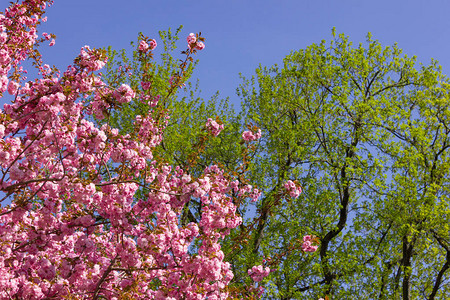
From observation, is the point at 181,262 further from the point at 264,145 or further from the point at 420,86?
the point at 420,86

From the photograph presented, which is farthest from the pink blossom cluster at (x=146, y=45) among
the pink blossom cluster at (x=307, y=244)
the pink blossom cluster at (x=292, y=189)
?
the pink blossom cluster at (x=307, y=244)

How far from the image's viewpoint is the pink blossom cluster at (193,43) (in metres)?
7.84

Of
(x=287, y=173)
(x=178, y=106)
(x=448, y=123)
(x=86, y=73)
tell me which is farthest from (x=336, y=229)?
(x=86, y=73)

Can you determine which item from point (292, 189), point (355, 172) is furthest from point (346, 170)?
point (292, 189)

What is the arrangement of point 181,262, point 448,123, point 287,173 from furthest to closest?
point 287,173 → point 448,123 → point 181,262

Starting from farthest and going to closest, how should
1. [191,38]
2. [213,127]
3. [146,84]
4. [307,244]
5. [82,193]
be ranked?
[307,244] → [213,127] → [146,84] → [191,38] → [82,193]

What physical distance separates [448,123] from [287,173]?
23.0 ft

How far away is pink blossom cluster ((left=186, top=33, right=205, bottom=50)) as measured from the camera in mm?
7836

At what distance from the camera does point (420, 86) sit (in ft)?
64.2

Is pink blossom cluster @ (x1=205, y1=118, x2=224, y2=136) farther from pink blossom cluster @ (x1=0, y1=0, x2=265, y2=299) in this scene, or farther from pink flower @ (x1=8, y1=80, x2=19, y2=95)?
pink flower @ (x1=8, y1=80, x2=19, y2=95)

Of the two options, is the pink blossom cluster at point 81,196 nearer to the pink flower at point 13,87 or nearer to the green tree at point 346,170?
the pink flower at point 13,87

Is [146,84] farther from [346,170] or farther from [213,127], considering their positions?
[346,170]

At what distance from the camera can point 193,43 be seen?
25.9ft

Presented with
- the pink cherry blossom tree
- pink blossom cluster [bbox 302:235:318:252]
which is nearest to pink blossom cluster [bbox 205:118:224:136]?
the pink cherry blossom tree
